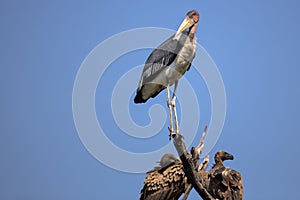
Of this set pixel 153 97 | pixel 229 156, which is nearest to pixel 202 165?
pixel 229 156

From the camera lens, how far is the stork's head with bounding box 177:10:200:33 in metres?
16.7

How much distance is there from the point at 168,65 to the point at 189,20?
1.50m

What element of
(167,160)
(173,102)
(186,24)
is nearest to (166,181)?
(167,160)

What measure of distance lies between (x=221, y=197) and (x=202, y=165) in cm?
108

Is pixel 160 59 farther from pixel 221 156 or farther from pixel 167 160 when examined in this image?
pixel 221 156

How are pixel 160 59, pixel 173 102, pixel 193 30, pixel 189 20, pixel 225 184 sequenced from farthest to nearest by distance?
pixel 189 20 < pixel 193 30 < pixel 160 59 < pixel 173 102 < pixel 225 184

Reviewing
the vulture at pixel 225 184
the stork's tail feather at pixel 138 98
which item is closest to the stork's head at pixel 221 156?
the vulture at pixel 225 184

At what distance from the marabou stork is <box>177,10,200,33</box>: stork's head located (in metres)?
0.10

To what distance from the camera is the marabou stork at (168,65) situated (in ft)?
52.8

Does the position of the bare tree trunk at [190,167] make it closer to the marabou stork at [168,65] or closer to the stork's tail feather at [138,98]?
the marabou stork at [168,65]

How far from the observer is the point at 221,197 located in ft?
41.9

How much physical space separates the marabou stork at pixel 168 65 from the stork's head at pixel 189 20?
10 centimetres

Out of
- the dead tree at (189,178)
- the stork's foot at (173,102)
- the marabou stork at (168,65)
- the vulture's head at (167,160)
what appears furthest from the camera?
the marabou stork at (168,65)

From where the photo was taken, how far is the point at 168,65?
643 inches
